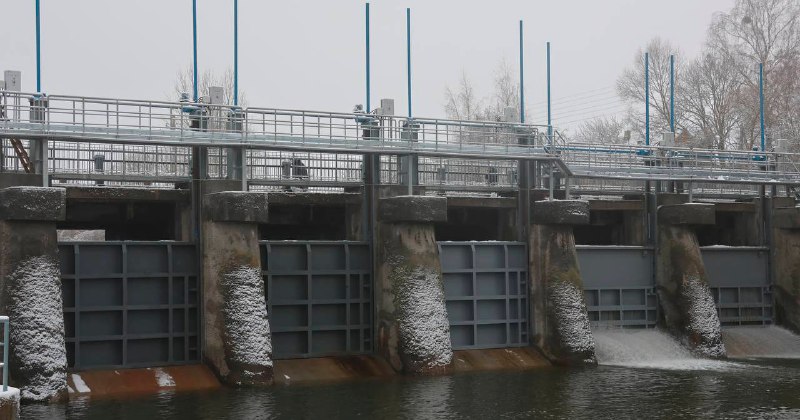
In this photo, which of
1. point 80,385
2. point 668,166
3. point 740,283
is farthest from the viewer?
point 740,283

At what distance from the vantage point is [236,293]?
3184cm

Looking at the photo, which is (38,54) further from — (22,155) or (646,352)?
(646,352)

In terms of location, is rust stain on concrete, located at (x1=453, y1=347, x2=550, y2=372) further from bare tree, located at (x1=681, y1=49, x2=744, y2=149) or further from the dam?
bare tree, located at (x1=681, y1=49, x2=744, y2=149)

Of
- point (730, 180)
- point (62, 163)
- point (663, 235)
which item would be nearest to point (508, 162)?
point (663, 235)

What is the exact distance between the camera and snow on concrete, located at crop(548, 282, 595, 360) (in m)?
37.5

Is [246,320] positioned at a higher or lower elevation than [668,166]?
lower

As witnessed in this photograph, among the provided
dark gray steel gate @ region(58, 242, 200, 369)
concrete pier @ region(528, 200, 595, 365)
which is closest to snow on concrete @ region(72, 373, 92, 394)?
dark gray steel gate @ region(58, 242, 200, 369)

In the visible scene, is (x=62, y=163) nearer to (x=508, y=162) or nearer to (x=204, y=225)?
(x=204, y=225)

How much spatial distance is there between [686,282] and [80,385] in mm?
22068

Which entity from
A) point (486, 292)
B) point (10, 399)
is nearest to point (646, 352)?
point (486, 292)

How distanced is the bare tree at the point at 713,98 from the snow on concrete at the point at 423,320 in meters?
38.6

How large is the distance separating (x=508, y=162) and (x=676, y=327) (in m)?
8.64

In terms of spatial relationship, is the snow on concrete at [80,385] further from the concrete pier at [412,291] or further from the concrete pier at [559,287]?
the concrete pier at [559,287]

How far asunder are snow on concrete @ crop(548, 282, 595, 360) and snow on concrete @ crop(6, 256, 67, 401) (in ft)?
53.9
